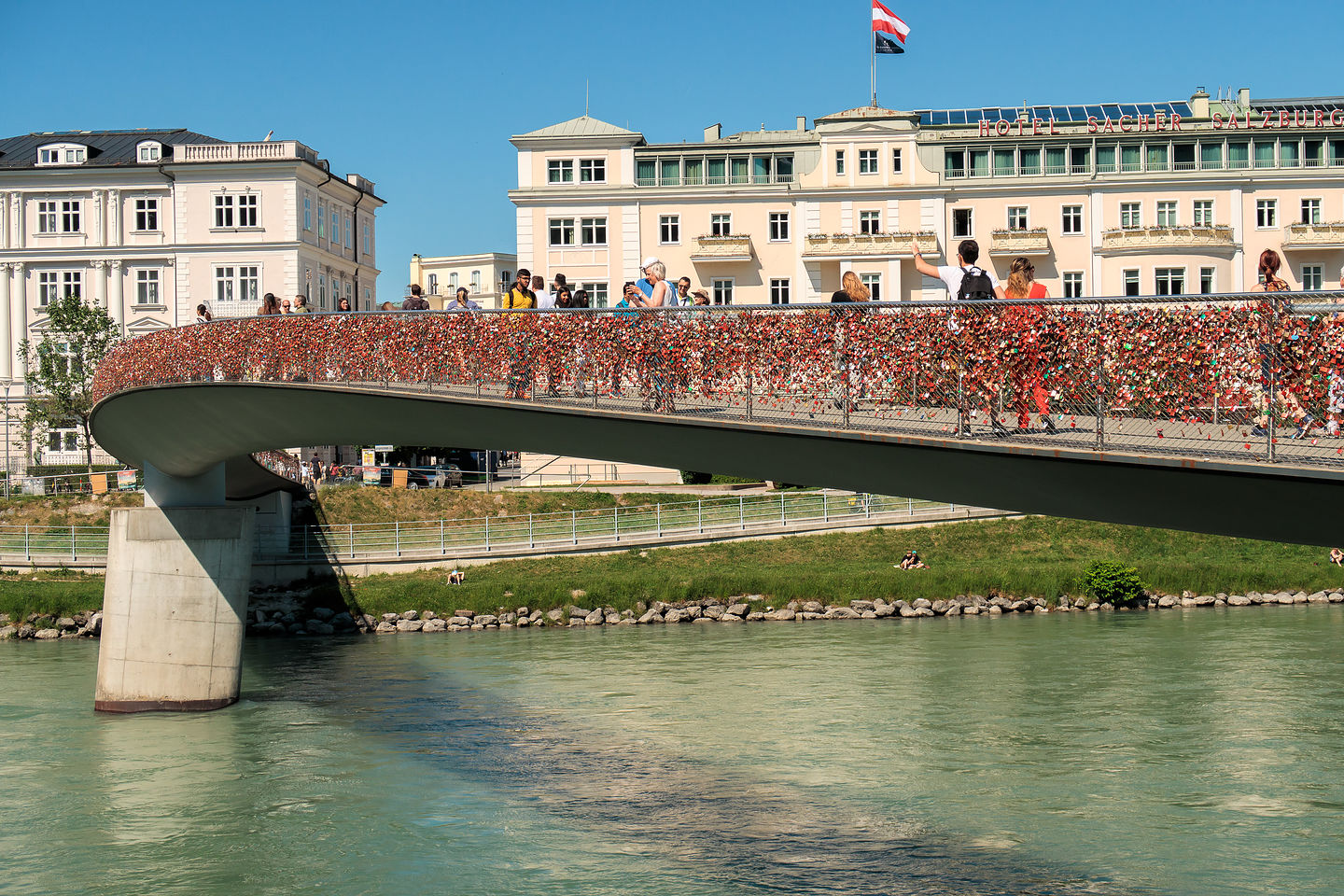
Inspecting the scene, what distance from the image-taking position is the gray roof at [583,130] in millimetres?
57906

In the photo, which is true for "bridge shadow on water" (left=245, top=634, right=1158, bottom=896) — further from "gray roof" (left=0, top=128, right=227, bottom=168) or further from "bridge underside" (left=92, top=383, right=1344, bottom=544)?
"gray roof" (left=0, top=128, right=227, bottom=168)

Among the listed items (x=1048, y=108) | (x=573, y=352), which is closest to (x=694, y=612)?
(x=573, y=352)

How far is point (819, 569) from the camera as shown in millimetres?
40500

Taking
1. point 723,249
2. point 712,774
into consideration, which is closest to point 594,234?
point 723,249

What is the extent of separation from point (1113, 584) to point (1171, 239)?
75.9 ft

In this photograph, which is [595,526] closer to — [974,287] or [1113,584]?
[1113,584]

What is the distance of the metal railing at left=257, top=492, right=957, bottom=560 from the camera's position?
4294 centimetres

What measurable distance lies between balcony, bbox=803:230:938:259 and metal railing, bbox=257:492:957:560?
15591 mm

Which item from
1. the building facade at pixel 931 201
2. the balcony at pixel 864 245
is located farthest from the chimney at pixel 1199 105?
the balcony at pixel 864 245

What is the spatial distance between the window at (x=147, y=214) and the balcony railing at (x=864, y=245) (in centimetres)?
2950

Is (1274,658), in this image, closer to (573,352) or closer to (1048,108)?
(573,352)

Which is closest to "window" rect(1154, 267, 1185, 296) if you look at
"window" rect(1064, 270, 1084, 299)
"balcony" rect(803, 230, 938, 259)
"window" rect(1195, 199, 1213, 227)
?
"window" rect(1195, 199, 1213, 227)

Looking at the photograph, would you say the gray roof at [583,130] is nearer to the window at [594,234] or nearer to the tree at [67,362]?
the window at [594,234]

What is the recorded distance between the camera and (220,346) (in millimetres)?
22891
